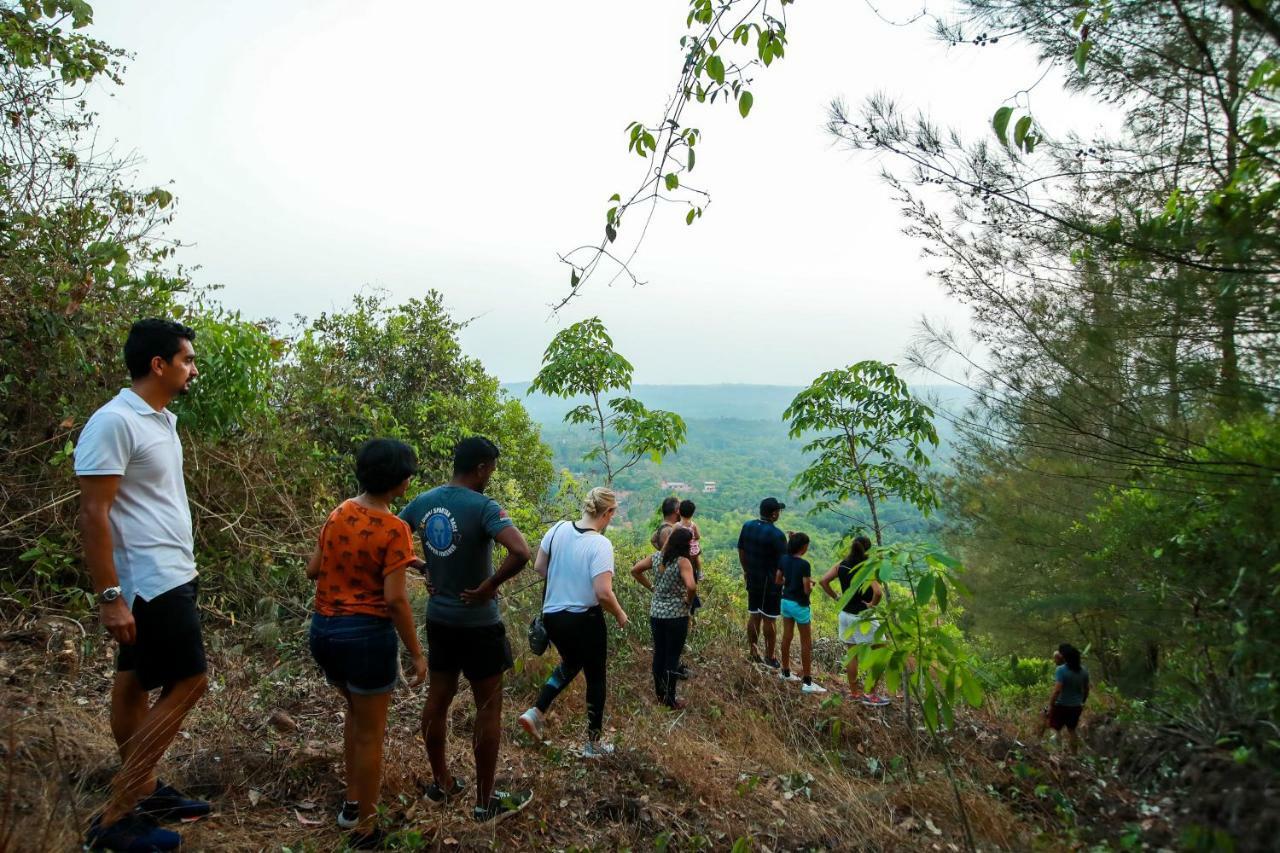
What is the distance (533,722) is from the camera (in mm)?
4387

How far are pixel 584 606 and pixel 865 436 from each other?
486 cm

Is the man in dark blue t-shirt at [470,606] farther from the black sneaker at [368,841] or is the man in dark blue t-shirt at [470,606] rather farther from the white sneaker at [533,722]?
the white sneaker at [533,722]

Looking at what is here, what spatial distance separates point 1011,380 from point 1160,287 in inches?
53.7

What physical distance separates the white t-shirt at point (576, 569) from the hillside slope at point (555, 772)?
0.80 m

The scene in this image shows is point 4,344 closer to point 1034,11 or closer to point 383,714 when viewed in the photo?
point 383,714

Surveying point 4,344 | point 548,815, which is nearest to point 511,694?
point 548,815

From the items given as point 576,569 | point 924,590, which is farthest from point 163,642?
point 924,590

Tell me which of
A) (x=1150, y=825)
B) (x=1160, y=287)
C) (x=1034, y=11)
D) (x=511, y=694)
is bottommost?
(x=511, y=694)

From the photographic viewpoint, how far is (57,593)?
510 centimetres

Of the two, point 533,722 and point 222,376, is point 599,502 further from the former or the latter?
point 222,376

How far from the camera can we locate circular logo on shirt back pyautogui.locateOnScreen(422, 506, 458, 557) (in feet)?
11.1

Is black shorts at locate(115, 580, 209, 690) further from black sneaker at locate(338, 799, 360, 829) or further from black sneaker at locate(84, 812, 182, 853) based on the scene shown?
black sneaker at locate(338, 799, 360, 829)

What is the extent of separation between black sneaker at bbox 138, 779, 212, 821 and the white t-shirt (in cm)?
185

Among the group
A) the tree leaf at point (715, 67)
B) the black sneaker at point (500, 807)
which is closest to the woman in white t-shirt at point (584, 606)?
the black sneaker at point (500, 807)
